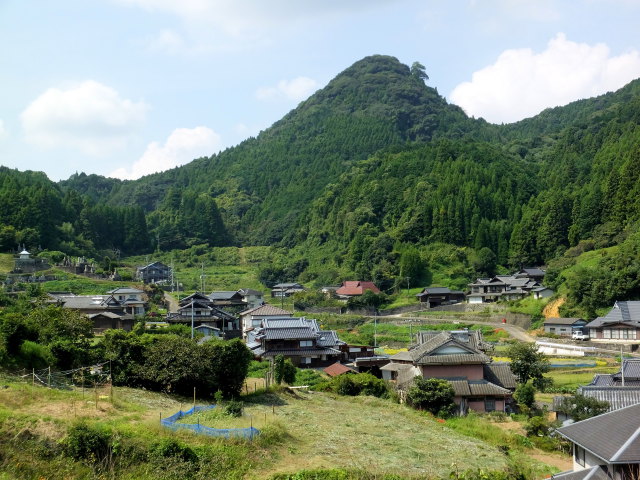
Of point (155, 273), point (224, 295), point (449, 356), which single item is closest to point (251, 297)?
point (224, 295)

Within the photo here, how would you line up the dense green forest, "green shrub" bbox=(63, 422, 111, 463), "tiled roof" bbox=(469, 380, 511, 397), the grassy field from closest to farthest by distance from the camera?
the grassy field < "green shrub" bbox=(63, 422, 111, 463) < "tiled roof" bbox=(469, 380, 511, 397) < the dense green forest

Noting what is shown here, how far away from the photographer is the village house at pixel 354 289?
6746 cm

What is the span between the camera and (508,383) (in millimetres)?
28078

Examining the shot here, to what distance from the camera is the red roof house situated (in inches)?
2658

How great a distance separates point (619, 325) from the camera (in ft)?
142

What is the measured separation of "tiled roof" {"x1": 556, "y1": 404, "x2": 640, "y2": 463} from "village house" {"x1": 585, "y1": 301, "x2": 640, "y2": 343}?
104ft

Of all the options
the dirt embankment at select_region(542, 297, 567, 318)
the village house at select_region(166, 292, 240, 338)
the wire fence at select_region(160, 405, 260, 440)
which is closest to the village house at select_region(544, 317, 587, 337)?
the dirt embankment at select_region(542, 297, 567, 318)

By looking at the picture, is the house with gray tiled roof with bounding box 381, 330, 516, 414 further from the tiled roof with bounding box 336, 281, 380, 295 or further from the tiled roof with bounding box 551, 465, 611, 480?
the tiled roof with bounding box 336, 281, 380, 295

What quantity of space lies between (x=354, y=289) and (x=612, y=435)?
54.8m

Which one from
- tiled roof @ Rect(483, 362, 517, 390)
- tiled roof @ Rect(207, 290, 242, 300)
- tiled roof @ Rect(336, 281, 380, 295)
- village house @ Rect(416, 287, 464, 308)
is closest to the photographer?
tiled roof @ Rect(483, 362, 517, 390)

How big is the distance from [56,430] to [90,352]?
9064 mm

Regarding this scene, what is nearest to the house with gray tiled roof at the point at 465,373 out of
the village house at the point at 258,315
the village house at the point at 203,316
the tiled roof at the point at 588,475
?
the tiled roof at the point at 588,475

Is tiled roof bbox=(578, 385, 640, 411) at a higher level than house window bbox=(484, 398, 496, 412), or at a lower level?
higher

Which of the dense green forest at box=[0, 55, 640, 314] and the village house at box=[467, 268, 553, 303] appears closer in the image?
the village house at box=[467, 268, 553, 303]
